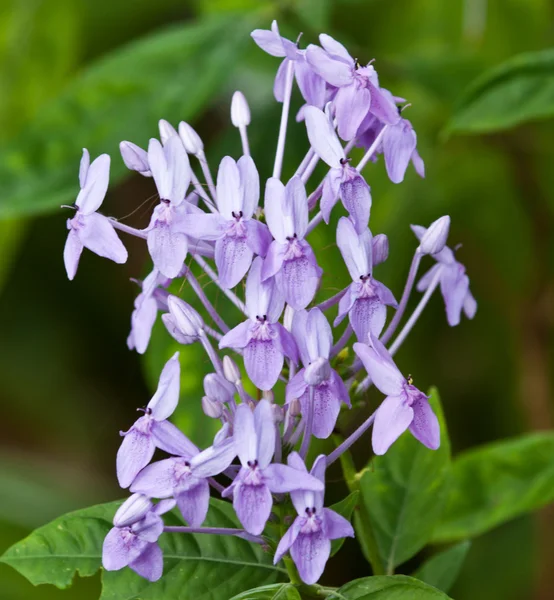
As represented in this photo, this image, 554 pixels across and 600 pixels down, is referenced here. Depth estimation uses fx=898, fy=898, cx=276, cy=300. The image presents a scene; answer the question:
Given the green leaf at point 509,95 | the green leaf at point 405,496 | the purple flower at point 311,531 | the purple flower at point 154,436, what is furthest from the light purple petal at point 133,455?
the green leaf at point 509,95

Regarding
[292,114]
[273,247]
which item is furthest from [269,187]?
[292,114]

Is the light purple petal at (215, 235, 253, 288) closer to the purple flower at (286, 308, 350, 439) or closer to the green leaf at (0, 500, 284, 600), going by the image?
the purple flower at (286, 308, 350, 439)

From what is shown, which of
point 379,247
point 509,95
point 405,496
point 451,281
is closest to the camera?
point 379,247

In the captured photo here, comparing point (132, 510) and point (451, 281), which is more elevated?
point (451, 281)

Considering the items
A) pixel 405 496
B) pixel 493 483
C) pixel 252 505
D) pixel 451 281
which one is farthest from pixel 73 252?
pixel 493 483

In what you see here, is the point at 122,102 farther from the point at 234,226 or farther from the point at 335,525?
the point at 335,525

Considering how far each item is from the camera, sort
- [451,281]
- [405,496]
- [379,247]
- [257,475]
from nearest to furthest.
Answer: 1. [257,475]
2. [379,247]
3. [451,281]
4. [405,496]
